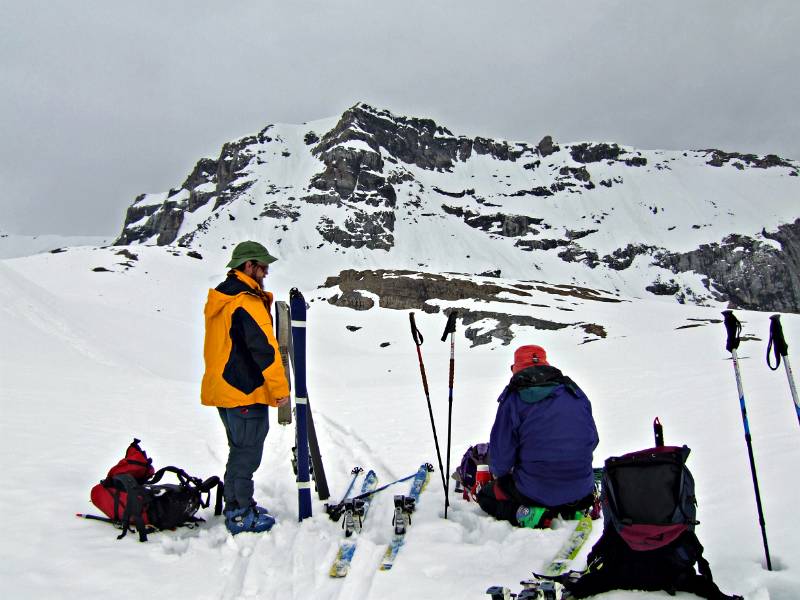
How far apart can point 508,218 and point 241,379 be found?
176m

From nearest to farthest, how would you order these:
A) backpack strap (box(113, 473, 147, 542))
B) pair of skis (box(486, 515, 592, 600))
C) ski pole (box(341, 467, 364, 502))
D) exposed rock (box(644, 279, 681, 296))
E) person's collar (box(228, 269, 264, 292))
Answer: pair of skis (box(486, 515, 592, 600)) < backpack strap (box(113, 473, 147, 542)) < person's collar (box(228, 269, 264, 292)) < ski pole (box(341, 467, 364, 502)) < exposed rock (box(644, 279, 681, 296))

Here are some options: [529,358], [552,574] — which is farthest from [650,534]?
[529,358]

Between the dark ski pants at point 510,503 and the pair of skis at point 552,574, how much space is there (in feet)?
0.47

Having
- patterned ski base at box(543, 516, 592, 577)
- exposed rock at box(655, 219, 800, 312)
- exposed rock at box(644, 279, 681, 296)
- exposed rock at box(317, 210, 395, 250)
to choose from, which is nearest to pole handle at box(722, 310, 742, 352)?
patterned ski base at box(543, 516, 592, 577)

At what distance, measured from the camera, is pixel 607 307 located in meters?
65.9

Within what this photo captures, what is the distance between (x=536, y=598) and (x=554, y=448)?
1639 mm

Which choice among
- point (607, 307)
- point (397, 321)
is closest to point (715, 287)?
point (607, 307)

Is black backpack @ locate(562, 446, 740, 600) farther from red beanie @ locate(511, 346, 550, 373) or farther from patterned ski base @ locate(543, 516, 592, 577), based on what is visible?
red beanie @ locate(511, 346, 550, 373)

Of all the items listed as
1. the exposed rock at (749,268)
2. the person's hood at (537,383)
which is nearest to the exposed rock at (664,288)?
the exposed rock at (749,268)

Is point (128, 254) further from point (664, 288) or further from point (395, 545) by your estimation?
point (664, 288)

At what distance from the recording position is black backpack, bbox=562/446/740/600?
10.5 feet

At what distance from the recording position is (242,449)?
5.09m

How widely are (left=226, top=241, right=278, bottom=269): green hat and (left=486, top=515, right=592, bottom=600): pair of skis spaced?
3515 millimetres

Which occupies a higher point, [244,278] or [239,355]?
[244,278]
